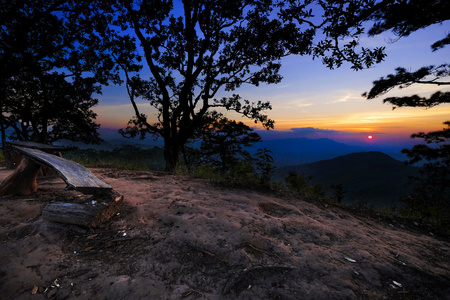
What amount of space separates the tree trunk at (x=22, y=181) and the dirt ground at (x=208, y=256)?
0.19 m

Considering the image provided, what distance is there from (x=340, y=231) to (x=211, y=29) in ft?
28.0

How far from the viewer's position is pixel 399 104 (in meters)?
8.96

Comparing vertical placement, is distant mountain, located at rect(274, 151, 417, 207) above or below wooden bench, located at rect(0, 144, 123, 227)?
below

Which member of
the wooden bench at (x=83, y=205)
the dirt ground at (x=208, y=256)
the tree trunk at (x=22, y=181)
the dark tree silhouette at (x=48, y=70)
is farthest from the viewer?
the dark tree silhouette at (x=48, y=70)

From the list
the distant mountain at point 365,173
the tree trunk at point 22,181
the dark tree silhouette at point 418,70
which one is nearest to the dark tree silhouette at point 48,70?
the tree trunk at point 22,181

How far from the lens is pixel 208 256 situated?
2191mm

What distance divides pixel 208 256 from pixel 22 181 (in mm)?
4143

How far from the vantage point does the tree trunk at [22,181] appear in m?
3.65

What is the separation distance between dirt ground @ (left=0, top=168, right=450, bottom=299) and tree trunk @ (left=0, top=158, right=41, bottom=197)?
19 centimetres

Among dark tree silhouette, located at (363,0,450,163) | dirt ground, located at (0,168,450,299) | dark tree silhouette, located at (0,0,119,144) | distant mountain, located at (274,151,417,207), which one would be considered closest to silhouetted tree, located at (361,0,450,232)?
dark tree silhouette, located at (363,0,450,163)

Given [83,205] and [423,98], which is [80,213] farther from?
[423,98]

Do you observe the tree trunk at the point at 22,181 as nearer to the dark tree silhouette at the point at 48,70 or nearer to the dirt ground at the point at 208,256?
the dirt ground at the point at 208,256

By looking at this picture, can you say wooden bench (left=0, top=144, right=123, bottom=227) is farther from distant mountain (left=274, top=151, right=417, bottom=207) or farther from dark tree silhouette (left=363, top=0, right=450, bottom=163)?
distant mountain (left=274, top=151, right=417, bottom=207)

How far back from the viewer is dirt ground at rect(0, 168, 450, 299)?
179 cm
